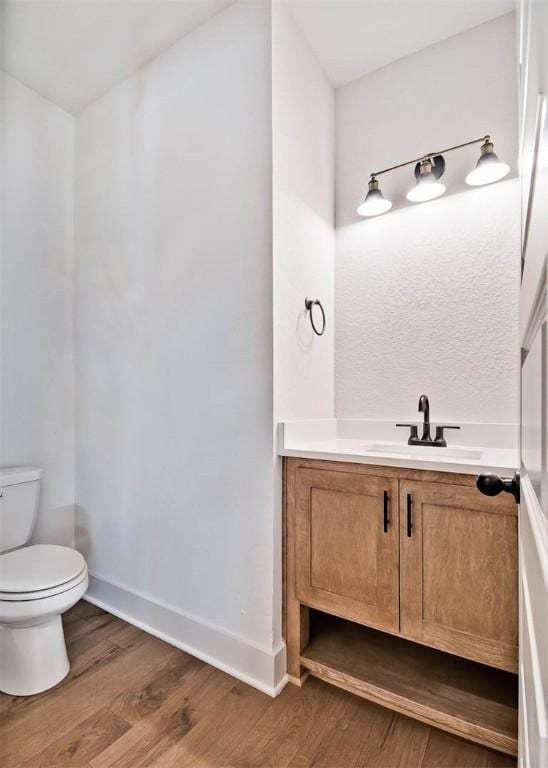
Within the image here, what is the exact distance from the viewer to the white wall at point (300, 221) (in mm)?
1585

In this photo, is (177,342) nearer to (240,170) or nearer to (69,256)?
(240,170)

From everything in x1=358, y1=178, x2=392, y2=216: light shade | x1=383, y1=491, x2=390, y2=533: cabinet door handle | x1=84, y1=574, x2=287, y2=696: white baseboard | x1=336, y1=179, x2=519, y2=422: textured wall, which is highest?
x1=358, y1=178, x2=392, y2=216: light shade

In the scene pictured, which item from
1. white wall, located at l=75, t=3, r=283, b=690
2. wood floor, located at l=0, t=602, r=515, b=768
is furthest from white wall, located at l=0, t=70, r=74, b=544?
wood floor, located at l=0, t=602, r=515, b=768

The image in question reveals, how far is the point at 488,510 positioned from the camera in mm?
1180

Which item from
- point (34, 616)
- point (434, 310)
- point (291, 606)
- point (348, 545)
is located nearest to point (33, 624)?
point (34, 616)

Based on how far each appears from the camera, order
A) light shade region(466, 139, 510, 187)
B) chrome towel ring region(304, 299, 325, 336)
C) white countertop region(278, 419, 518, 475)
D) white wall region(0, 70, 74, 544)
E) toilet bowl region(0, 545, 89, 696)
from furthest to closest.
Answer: white wall region(0, 70, 74, 544)
chrome towel ring region(304, 299, 325, 336)
light shade region(466, 139, 510, 187)
toilet bowl region(0, 545, 89, 696)
white countertop region(278, 419, 518, 475)

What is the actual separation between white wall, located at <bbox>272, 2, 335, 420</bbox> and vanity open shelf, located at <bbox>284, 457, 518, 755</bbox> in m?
0.42

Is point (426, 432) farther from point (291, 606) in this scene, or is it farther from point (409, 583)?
point (291, 606)

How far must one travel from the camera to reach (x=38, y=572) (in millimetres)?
1563

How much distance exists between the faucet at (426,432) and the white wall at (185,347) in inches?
25.6

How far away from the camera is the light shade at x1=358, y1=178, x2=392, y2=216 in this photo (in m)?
1.83

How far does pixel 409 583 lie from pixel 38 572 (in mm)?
1392

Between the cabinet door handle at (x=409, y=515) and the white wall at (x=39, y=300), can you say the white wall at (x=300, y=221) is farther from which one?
the white wall at (x=39, y=300)

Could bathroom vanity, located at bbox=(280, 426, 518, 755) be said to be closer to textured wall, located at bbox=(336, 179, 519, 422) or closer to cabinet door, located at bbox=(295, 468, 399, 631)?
cabinet door, located at bbox=(295, 468, 399, 631)
